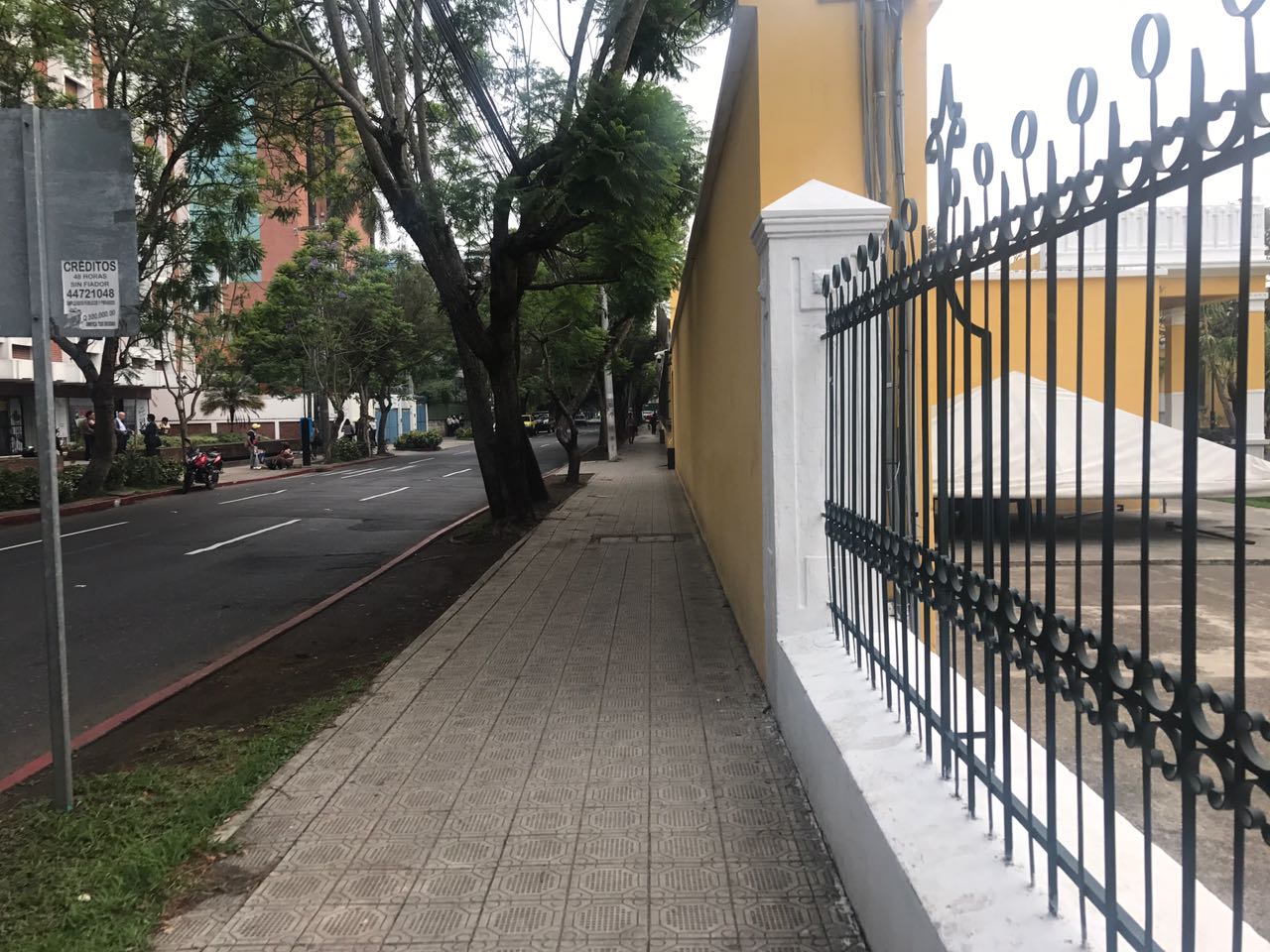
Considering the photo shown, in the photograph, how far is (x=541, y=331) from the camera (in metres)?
22.5

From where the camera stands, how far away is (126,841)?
387 cm

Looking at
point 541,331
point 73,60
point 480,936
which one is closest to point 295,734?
point 480,936

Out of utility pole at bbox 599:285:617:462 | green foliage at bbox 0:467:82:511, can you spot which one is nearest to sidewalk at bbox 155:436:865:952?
green foliage at bbox 0:467:82:511

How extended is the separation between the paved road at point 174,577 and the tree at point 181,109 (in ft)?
14.6

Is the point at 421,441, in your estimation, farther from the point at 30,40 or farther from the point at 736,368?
the point at 736,368

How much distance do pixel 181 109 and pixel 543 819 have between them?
571 inches

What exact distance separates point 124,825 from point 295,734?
3.89ft

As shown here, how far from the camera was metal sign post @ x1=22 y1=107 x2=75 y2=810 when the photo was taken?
4184 millimetres

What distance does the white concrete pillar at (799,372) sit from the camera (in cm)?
411

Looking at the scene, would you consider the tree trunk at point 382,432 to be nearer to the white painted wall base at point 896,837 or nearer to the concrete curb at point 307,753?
the concrete curb at point 307,753

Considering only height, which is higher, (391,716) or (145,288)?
(145,288)

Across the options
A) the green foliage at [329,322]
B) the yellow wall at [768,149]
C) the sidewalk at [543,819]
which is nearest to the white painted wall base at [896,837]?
the sidewalk at [543,819]

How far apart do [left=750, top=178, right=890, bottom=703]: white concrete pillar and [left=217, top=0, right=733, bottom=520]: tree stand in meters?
5.49

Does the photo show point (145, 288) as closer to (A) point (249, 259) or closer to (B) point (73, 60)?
(A) point (249, 259)
